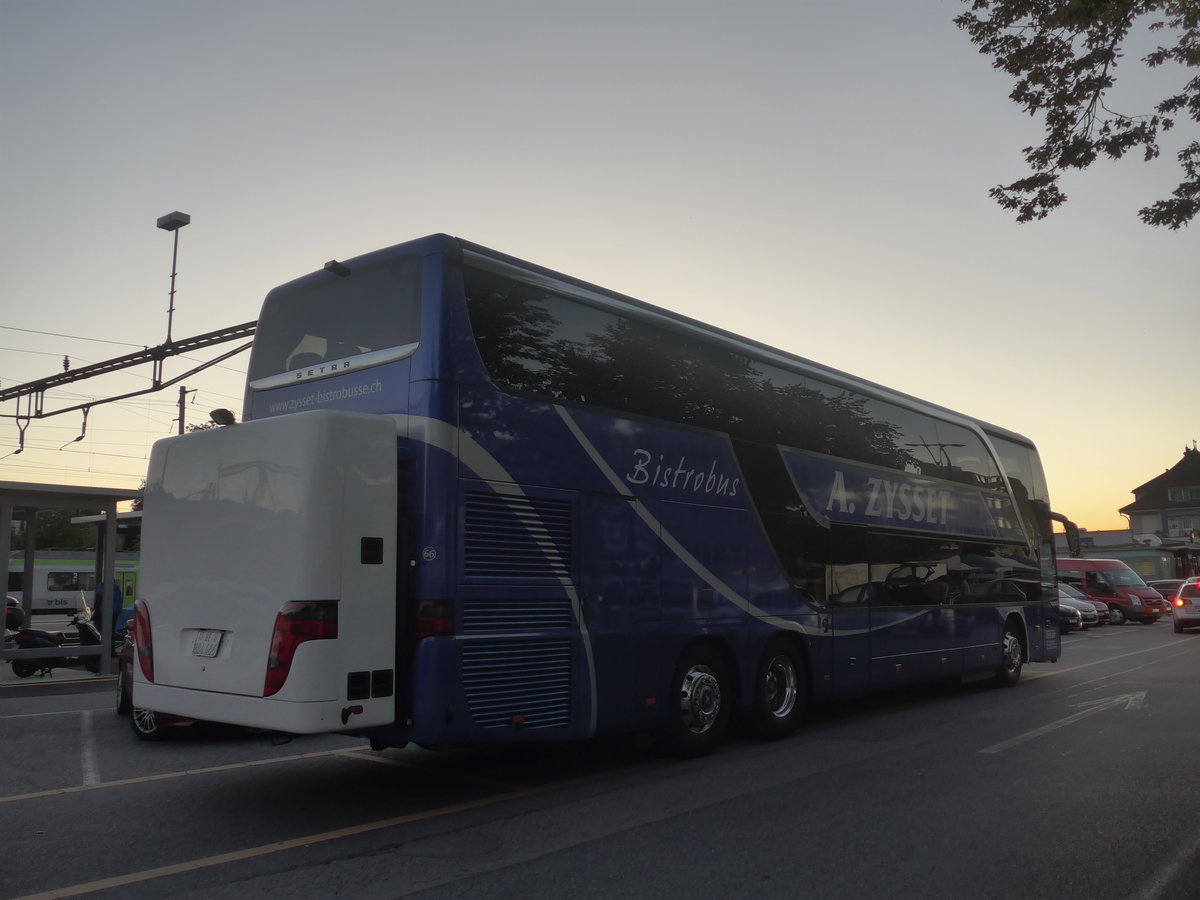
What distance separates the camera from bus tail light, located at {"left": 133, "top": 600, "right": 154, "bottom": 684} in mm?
7238

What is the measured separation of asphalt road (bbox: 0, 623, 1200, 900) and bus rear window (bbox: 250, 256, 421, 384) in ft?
10.9

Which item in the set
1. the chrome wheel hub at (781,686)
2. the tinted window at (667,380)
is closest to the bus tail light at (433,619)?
the tinted window at (667,380)

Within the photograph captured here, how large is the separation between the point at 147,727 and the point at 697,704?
553 cm

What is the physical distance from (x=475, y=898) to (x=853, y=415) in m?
8.51

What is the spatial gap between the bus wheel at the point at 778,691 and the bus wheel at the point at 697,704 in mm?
562

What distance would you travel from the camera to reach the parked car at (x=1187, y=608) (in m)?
30.2

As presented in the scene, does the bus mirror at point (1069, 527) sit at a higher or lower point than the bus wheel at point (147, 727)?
higher

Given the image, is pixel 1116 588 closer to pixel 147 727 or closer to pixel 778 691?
pixel 778 691

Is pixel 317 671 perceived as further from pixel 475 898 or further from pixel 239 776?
pixel 239 776

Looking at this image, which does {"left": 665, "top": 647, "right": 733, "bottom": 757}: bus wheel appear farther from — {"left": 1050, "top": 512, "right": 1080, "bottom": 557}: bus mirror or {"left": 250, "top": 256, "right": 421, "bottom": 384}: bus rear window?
{"left": 1050, "top": 512, "right": 1080, "bottom": 557}: bus mirror

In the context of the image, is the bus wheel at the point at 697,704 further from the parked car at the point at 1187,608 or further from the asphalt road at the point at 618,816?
the parked car at the point at 1187,608

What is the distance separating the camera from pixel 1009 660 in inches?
595

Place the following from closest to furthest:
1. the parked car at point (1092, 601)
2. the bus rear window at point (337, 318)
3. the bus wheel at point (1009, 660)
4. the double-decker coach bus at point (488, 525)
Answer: the double-decker coach bus at point (488, 525) < the bus rear window at point (337, 318) < the bus wheel at point (1009, 660) < the parked car at point (1092, 601)

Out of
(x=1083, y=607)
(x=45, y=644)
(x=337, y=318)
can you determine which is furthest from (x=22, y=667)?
(x=1083, y=607)
